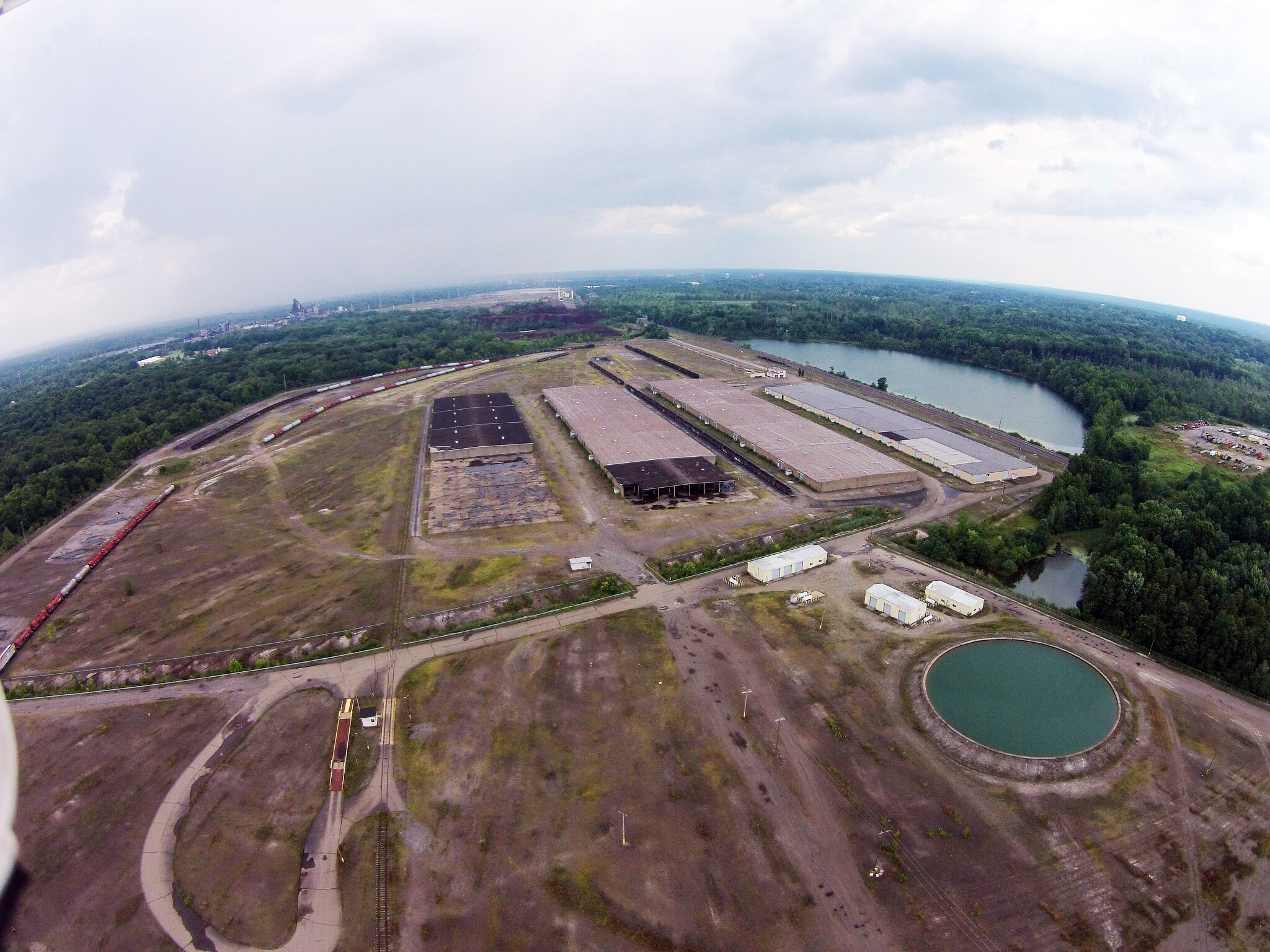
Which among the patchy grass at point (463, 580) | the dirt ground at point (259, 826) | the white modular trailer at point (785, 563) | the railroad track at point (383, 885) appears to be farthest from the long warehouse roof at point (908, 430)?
the dirt ground at point (259, 826)

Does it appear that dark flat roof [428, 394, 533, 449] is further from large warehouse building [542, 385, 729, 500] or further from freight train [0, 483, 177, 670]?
freight train [0, 483, 177, 670]

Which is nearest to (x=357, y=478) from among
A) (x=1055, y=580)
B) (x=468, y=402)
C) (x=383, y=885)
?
(x=468, y=402)

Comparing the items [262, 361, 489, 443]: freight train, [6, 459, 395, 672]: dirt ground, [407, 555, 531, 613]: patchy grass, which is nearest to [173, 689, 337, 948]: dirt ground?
[6, 459, 395, 672]: dirt ground

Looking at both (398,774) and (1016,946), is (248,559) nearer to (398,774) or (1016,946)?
(398,774)

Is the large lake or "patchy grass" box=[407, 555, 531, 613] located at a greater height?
"patchy grass" box=[407, 555, 531, 613]

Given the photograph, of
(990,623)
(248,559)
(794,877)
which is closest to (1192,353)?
(990,623)
